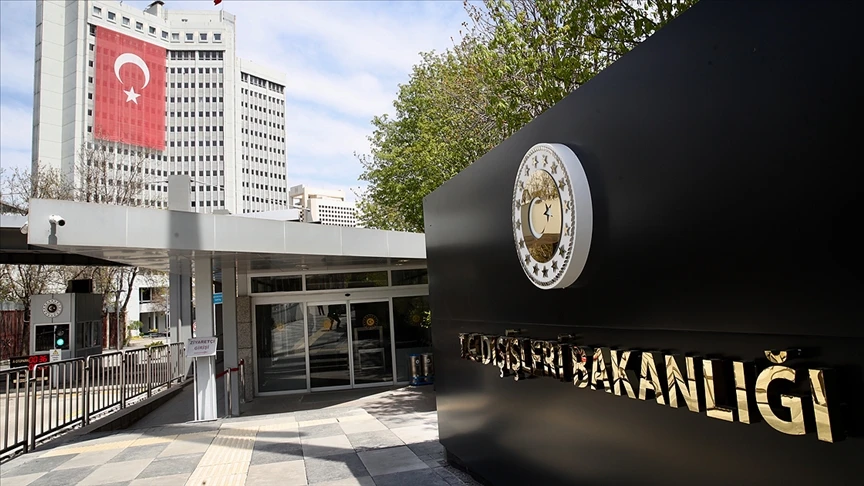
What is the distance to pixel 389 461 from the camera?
707cm

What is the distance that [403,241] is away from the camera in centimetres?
1167

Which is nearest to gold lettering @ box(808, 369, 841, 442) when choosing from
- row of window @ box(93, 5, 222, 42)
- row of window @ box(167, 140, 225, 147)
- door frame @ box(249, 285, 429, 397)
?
door frame @ box(249, 285, 429, 397)

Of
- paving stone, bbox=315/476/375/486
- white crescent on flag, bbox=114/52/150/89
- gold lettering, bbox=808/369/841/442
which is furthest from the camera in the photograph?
white crescent on flag, bbox=114/52/150/89

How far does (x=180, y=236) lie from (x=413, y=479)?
4725 millimetres

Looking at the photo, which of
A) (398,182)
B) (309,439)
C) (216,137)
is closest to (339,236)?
(309,439)

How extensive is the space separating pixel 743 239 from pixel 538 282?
1891 mm

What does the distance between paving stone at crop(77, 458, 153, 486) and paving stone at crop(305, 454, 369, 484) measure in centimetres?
200

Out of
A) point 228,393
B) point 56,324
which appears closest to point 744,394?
point 228,393

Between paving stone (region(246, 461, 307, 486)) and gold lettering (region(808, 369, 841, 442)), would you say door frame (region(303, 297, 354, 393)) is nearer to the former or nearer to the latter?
paving stone (region(246, 461, 307, 486))

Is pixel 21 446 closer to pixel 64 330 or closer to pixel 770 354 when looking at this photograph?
pixel 770 354

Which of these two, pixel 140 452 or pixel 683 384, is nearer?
pixel 683 384

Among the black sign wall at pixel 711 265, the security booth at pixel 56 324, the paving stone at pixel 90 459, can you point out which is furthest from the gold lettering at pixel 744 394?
the security booth at pixel 56 324

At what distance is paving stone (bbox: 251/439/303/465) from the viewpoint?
743 centimetres

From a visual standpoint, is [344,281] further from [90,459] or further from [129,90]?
[129,90]
